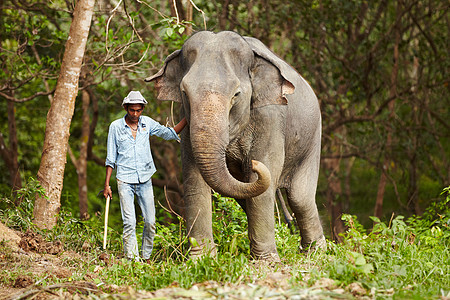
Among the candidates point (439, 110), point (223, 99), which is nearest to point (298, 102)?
point (223, 99)

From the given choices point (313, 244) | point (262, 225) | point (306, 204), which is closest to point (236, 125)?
point (262, 225)

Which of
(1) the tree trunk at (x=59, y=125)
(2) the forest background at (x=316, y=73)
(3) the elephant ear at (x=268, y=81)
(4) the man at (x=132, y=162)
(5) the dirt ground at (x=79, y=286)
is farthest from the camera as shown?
(2) the forest background at (x=316, y=73)

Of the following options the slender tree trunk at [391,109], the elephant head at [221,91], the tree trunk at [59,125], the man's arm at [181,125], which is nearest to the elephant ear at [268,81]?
the elephant head at [221,91]

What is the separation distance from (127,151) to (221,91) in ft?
4.82

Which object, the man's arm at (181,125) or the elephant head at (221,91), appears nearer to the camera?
the elephant head at (221,91)

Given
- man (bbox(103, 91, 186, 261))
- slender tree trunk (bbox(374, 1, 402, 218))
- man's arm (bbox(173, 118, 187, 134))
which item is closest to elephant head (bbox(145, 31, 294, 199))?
man's arm (bbox(173, 118, 187, 134))

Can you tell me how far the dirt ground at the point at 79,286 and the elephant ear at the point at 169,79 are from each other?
Result: 1696mm

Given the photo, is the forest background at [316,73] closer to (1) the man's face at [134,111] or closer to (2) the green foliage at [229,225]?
(2) the green foliage at [229,225]

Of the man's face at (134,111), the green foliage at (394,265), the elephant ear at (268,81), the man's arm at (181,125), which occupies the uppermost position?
the elephant ear at (268,81)

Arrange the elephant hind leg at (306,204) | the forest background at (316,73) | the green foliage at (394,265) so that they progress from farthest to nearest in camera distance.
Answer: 1. the forest background at (316,73)
2. the elephant hind leg at (306,204)
3. the green foliage at (394,265)

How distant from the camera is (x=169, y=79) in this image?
6430mm

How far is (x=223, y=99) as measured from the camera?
18.1 feet

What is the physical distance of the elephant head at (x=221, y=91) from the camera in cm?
543

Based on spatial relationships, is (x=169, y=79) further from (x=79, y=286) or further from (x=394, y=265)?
(x=394, y=265)
